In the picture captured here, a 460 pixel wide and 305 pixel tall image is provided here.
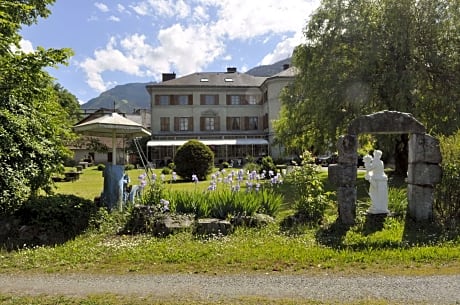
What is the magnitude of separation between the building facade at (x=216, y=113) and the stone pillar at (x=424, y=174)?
3453 cm

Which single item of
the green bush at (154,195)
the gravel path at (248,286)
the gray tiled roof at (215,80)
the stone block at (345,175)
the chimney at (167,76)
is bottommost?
the gravel path at (248,286)

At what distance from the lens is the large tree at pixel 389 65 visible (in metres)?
16.2

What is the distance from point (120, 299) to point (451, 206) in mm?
7112

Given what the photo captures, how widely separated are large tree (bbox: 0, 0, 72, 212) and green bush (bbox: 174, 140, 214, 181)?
10.8 m

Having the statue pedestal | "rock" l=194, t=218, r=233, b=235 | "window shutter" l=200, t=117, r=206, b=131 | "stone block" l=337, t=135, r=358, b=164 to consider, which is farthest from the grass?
"window shutter" l=200, t=117, r=206, b=131

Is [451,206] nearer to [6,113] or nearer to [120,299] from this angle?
[120,299]

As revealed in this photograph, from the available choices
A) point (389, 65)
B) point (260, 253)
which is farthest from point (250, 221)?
point (389, 65)

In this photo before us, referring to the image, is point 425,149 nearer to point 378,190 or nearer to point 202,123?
point 378,190

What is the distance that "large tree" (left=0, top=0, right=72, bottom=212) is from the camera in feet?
25.3

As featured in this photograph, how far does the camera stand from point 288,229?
25.8 ft

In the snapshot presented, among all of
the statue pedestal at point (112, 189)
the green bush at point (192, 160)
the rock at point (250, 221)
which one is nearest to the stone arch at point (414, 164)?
the rock at point (250, 221)

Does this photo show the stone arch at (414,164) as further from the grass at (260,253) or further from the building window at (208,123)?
the building window at (208,123)

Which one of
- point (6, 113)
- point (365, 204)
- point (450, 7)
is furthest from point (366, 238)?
point (450, 7)

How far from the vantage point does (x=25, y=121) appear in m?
8.34
